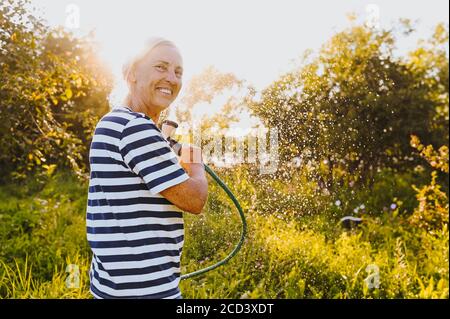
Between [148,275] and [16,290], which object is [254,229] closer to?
[16,290]

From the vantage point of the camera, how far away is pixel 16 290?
111 inches

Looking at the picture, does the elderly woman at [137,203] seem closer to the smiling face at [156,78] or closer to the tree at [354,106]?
the smiling face at [156,78]

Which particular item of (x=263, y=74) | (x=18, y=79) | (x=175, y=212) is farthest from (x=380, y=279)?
(x=18, y=79)

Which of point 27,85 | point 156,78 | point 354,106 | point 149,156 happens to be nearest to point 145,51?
point 156,78

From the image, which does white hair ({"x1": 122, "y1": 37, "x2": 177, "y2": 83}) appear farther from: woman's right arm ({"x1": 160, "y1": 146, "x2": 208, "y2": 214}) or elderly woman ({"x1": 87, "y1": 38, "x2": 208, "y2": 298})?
woman's right arm ({"x1": 160, "y1": 146, "x2": 208, "y2": 214})

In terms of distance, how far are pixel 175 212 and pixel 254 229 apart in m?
1.52

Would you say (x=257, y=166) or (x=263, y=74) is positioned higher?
(x=263, y=74)

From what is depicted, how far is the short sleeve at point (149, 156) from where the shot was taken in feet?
4.28

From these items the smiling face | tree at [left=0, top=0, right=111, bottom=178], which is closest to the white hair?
the smiling face

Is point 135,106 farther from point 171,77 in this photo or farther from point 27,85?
point 27,85

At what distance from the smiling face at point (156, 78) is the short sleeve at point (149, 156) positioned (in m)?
0.20

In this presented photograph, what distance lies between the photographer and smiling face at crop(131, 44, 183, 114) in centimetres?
151

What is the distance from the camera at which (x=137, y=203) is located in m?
1.35

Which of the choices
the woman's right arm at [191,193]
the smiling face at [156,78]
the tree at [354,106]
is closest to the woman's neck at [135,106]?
the smiling face at [156,78]
